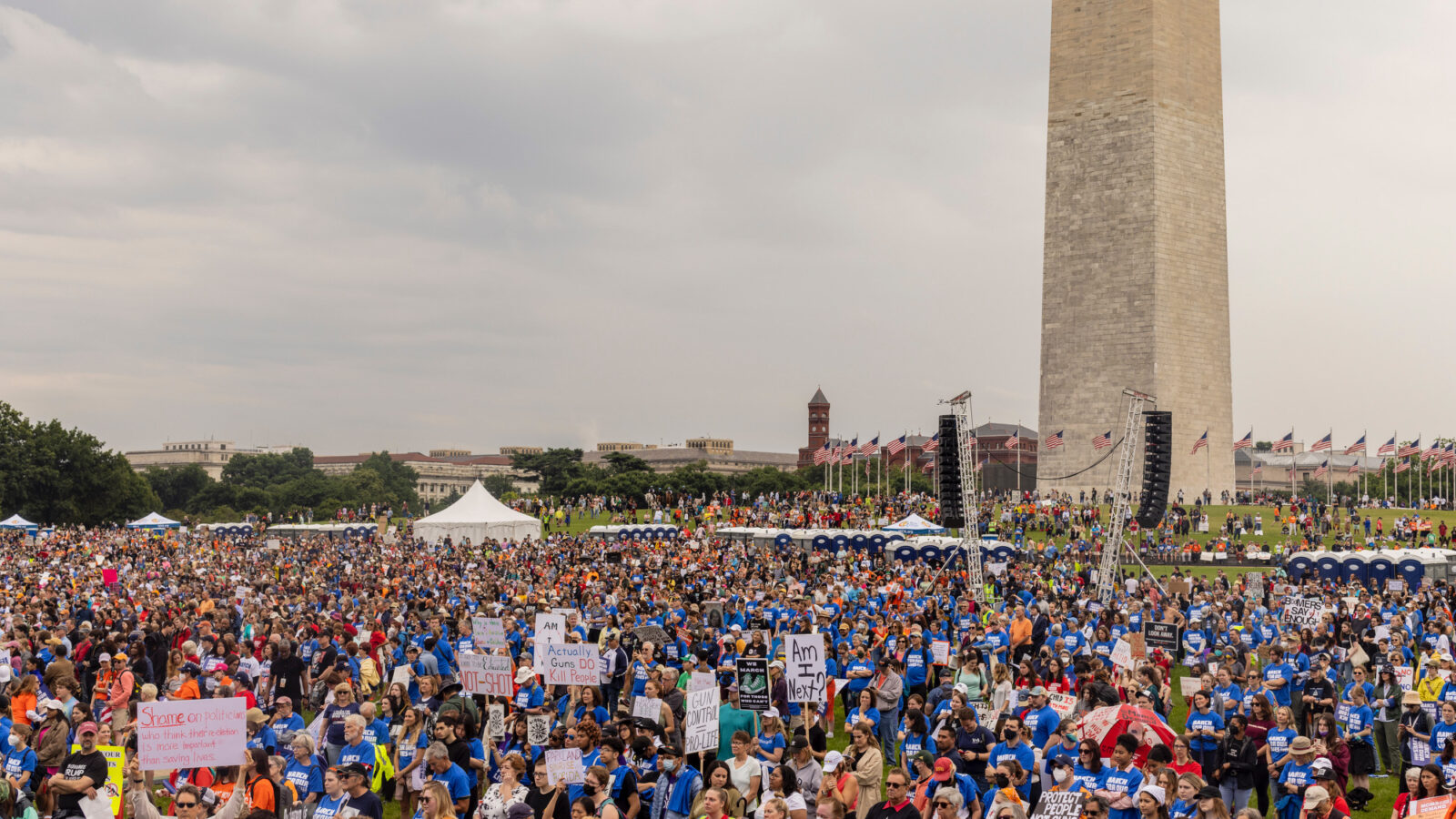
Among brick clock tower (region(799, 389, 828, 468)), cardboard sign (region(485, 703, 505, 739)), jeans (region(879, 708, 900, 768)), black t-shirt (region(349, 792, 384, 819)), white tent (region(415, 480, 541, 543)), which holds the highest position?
brick clock tower (region(799, 389, 828, 468))

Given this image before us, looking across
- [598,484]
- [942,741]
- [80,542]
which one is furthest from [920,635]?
[598,484]

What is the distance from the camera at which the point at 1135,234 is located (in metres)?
72.6

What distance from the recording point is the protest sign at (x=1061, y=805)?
35.4 ft

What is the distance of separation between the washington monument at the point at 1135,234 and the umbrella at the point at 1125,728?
2365 inches

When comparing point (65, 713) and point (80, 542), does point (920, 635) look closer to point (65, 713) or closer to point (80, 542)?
point (65, 713)

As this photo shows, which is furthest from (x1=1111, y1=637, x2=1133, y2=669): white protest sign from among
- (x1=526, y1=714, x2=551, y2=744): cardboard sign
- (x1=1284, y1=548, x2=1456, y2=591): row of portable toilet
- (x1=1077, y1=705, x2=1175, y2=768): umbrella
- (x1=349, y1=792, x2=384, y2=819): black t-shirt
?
(x1=1284, y1=548, x2=1456, y2=591): row of portable toilet

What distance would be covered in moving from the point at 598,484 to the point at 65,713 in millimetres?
84784

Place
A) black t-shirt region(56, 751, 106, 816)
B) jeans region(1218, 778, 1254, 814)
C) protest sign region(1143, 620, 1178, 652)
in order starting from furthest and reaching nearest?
protest sign region(1143, 620, 1178, 652), jeans region(1218, 778, 1254, 814), black t-shirt region(56, 751, 106, 816)

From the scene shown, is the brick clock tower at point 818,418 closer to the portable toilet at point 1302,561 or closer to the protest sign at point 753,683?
the portable toilet at point 1302,561

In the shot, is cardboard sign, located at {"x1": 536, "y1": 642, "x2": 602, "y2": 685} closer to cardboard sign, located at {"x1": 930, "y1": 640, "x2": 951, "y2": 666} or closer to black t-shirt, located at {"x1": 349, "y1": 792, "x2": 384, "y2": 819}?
black t-shirt, located at {"x1": 349, "y1": 792, "x2": 384, "y2": 819}

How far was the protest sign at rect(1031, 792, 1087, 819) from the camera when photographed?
35.4 feet

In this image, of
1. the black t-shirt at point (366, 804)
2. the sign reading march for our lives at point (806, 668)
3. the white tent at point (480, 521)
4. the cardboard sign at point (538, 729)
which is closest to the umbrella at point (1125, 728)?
the sign reading march for our lives at point (806, 668)

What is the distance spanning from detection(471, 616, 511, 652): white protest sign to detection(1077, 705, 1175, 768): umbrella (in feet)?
26.2

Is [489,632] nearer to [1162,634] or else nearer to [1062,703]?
[1062,703]
